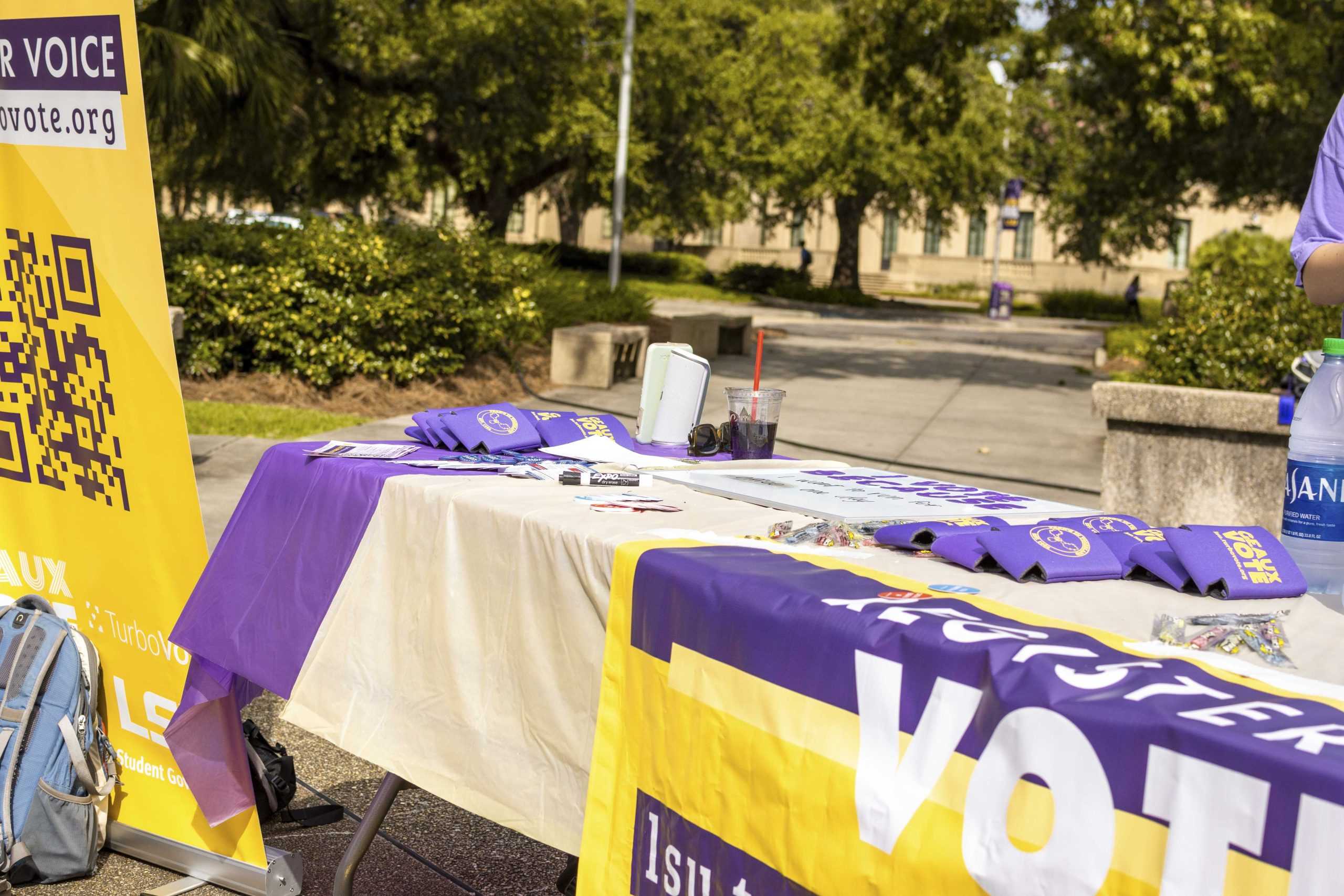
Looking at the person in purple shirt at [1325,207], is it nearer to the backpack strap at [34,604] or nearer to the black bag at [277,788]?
the black bag at [277,788]

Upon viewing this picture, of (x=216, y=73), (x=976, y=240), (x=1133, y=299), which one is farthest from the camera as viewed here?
(x=976, y=240)

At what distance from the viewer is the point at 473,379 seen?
1233 centimetres

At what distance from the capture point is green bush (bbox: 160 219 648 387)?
11.3 m

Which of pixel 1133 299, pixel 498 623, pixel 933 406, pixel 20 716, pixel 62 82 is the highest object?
pixel 62 82

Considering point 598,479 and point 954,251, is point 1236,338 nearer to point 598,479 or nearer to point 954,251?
point 598,479

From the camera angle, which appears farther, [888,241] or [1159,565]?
[888,241]

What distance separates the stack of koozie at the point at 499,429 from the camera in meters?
3.19

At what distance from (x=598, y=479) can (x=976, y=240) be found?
2210 inches

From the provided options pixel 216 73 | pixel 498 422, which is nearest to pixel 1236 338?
pixel 498 422

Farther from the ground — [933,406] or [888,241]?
→ [888,241]

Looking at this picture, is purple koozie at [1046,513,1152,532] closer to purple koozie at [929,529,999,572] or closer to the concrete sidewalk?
purple koozie at [929,529,999,572]

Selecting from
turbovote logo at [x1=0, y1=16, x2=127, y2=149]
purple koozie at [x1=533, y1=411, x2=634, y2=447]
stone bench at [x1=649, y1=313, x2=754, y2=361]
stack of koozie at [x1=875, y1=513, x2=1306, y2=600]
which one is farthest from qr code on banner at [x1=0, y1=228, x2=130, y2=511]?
stone bench at [x1=649, y1=313, x2=754, y2=361]

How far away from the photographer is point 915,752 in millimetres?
1715

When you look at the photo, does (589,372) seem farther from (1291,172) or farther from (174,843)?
(1291,172)
